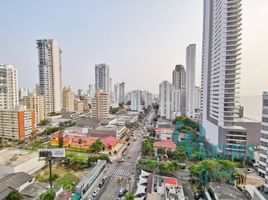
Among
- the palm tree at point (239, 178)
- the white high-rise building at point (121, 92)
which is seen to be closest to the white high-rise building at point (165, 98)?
the palm tree at point (239, 178)

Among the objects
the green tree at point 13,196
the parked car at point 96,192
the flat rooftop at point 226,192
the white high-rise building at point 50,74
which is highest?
the white high-rise building at point 50,74

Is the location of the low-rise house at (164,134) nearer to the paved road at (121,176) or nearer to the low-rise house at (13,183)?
the paved road at (121,176)

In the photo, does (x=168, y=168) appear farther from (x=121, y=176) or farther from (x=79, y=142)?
(x=79, y=142)

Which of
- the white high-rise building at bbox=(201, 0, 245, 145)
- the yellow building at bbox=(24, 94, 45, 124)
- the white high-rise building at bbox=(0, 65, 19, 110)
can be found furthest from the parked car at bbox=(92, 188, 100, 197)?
the yellow building at bbox=(24, 94, 45, 124)

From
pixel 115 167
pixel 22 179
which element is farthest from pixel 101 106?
pixel 22 179

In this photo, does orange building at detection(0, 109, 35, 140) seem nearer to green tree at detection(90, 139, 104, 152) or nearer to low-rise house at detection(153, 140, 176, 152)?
green tree at detection(90, 139, 104, 152)

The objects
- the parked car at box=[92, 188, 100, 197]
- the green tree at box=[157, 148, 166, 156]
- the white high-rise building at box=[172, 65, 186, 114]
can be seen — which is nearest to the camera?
the parked car at box=[92, 188, 100, 197]

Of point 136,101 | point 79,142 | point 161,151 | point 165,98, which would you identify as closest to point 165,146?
point 161,151
